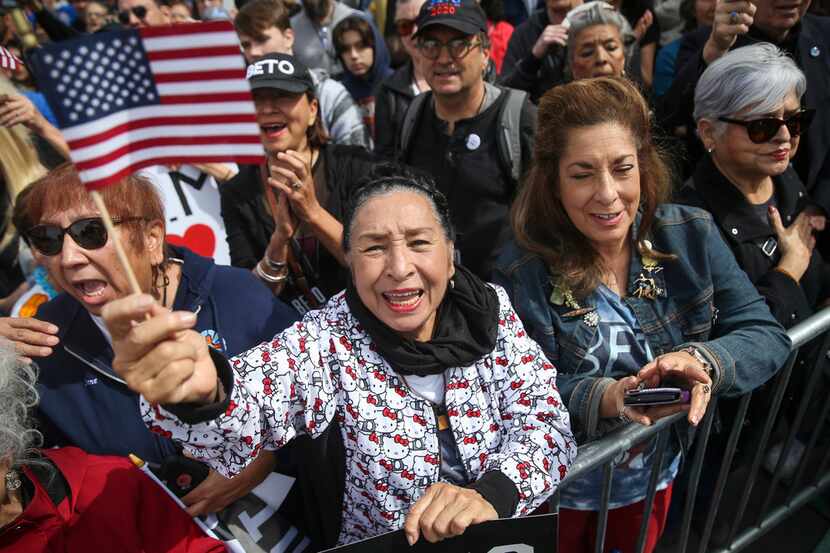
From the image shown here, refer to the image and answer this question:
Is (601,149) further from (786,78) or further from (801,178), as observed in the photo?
(801,178)

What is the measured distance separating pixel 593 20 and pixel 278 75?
1.97 meters

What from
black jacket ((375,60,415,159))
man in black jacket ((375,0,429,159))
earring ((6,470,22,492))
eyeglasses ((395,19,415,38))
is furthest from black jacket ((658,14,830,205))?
earring ((6,470,22,492))

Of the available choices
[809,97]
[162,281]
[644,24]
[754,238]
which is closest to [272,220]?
[162,281]

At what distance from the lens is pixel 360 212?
207cm

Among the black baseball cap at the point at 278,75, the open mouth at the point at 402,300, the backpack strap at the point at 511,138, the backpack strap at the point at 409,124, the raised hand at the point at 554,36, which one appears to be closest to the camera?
the open mouth at the point at 402,300

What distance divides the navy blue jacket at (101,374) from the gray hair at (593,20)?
278 cm

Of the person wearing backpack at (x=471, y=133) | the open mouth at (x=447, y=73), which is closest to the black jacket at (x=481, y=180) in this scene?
the person wearing backpack at (x=471, y=133)

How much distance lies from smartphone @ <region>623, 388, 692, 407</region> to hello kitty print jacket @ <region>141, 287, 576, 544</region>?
8.5 inches

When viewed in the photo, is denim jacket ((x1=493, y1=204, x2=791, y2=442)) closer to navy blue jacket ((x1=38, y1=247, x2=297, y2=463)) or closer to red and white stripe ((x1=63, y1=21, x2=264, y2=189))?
navy blue jacket ((x1=38, y1=247, x2=297, y2=463))

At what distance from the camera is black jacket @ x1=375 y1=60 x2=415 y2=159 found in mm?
4281

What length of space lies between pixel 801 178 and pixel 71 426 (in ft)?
11.9

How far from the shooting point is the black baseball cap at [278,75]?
317 centimetres

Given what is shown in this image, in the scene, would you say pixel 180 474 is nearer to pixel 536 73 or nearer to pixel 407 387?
pixel 407 387

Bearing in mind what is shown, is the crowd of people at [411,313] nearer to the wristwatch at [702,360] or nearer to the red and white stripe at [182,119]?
the wristwatch at [702,360]
